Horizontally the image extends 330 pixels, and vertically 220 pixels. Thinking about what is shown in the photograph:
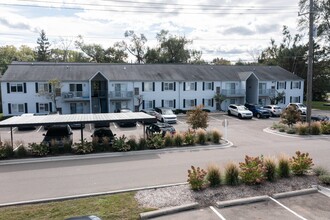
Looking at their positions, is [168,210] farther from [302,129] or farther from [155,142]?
[302,129]

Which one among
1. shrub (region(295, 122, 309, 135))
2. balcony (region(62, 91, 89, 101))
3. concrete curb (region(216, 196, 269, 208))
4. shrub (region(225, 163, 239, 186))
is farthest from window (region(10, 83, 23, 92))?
concrete curb (region(216, 196, 269, 208))

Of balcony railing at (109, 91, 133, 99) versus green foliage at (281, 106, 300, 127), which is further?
balcony railing at (109, 91, 133, 99)

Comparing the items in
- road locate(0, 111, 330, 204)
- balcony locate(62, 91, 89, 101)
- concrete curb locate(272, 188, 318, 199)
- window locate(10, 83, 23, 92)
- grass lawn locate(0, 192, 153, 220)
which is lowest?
road locate(0, 111, 330, 204)

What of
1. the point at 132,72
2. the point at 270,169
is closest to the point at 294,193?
the point at 270,169

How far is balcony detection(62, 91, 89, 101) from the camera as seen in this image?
36.7 m

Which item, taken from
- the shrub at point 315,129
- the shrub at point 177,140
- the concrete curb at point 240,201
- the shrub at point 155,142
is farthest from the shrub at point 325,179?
the shrub at point 315,129

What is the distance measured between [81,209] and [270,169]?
715 centimetres

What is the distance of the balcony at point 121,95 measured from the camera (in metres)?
38.2

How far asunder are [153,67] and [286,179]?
3567cm

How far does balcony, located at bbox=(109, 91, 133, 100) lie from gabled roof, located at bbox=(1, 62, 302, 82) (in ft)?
6.88

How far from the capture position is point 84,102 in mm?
38531

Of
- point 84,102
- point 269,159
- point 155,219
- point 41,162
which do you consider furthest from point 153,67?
point 155,219

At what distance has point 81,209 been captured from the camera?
8523 millimetres

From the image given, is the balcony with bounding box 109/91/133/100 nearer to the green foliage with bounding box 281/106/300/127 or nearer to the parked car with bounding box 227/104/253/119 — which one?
the parked car with bounding box 227/104/253/119
